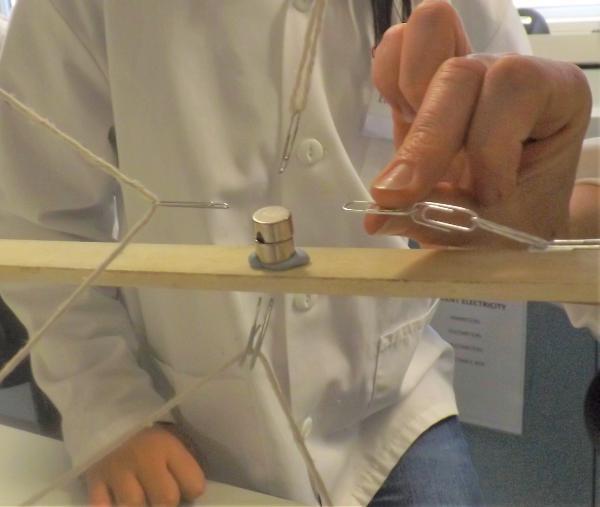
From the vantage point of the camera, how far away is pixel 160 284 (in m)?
0.31

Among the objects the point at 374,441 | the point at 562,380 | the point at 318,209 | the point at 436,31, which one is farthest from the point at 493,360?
the point at 436,31

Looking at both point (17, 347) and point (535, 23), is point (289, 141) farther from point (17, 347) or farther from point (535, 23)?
point (535, 23)

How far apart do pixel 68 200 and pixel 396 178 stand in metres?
0.29

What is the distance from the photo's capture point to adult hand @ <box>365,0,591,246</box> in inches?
11.5

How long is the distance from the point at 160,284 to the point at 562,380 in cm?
74

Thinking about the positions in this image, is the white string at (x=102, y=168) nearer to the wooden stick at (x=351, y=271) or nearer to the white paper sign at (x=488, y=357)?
the wooden stick at (x=351, y=271)

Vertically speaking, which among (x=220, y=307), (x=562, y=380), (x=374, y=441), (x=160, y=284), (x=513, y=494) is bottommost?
(x=513, y=494)

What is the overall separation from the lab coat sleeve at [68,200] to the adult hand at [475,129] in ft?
0.68

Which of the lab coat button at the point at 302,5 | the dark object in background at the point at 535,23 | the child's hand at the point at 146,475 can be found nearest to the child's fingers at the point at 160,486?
the child's hand at the point at 146,475

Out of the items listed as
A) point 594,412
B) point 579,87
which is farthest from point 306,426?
point 579,87

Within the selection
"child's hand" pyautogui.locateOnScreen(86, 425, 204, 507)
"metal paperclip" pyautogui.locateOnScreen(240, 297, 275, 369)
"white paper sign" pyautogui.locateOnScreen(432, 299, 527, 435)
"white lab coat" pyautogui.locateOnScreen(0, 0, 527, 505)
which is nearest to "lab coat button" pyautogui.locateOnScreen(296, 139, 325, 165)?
"white lab coat" pyautogui.locateOnScreen(0, 0, 527, 505)

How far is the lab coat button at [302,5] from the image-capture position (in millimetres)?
472

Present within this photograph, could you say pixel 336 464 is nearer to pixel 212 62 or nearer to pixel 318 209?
pixel 318 209

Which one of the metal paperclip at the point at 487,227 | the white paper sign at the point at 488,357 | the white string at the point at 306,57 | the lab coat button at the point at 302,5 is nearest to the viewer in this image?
the metal paperclip at the point at 487,227
